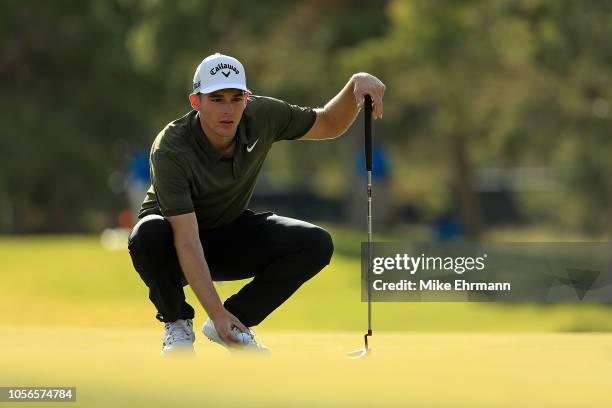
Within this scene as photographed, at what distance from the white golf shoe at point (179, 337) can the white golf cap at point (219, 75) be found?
0.99m

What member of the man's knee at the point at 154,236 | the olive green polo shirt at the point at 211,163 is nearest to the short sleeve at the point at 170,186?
the olive green polo shirt at the point at 211,163

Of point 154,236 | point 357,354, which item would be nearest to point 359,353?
point 357,354

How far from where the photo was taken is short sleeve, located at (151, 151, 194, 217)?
535 cm

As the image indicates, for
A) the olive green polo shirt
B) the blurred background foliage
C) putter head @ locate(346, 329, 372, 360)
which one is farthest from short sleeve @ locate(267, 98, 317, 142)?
the blurred background foliage

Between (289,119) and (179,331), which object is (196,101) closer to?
(289,119)

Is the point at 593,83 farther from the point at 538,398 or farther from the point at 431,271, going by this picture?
the point at 538,398

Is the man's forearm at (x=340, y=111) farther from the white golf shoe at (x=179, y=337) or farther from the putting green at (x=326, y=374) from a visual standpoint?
the white golf shoe at (x=179, y=337)

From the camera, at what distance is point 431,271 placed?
6.68 m

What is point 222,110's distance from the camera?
5.51m

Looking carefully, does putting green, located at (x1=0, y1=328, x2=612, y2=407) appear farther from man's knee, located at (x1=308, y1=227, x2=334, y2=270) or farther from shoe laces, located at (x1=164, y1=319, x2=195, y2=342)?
man's knee, located at (x1=308, y1=227, x2=334, y2=270)

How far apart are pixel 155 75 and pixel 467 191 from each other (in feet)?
22.9

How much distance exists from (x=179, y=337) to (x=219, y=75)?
3.64 feet

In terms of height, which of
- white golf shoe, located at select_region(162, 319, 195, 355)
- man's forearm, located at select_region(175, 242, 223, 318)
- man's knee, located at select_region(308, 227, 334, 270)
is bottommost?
white golf shoe, located at select_region(162, 319, 195, 355)

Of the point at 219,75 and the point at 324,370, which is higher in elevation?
the point at 219,75
